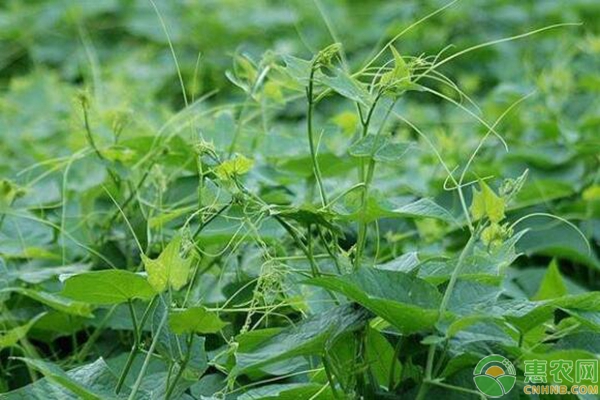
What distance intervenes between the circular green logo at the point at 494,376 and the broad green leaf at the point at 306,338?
89 millimetres

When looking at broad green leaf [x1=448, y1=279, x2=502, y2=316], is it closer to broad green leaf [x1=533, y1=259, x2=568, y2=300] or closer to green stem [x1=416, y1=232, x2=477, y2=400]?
green stem [x1=416, y1=232, x2=477, y2=400]

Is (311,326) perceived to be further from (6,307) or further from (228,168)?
(6,307)

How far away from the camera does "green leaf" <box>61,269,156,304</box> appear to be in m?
0.78

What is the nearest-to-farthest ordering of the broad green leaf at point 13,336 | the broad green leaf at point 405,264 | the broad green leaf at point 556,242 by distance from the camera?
the broad green leaf at point 405,264 < the broad green leaf at point 13,336 < the broad green leaf at point 556,242

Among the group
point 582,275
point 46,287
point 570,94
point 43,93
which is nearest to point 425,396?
point 46,287

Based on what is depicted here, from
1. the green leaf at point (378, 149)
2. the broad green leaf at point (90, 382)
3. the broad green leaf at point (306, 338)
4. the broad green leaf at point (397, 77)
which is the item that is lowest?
the broad green leaf at point (90, 382)

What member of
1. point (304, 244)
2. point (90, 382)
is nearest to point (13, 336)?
point (90, 382)

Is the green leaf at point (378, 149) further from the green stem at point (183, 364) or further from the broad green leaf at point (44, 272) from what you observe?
the broad green leaf at point (44, 272)

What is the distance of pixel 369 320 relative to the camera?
77 cm

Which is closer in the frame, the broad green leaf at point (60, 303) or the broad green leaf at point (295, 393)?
the broad green leaf at point (295, 393)

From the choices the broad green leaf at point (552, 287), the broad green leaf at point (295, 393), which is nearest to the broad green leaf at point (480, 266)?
the broad green leaf at point (295, 393)

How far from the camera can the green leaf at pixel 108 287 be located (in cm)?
78

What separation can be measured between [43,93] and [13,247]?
2.99ft

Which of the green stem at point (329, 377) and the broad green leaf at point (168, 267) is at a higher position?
the broad green leaf at point (168, 267)
